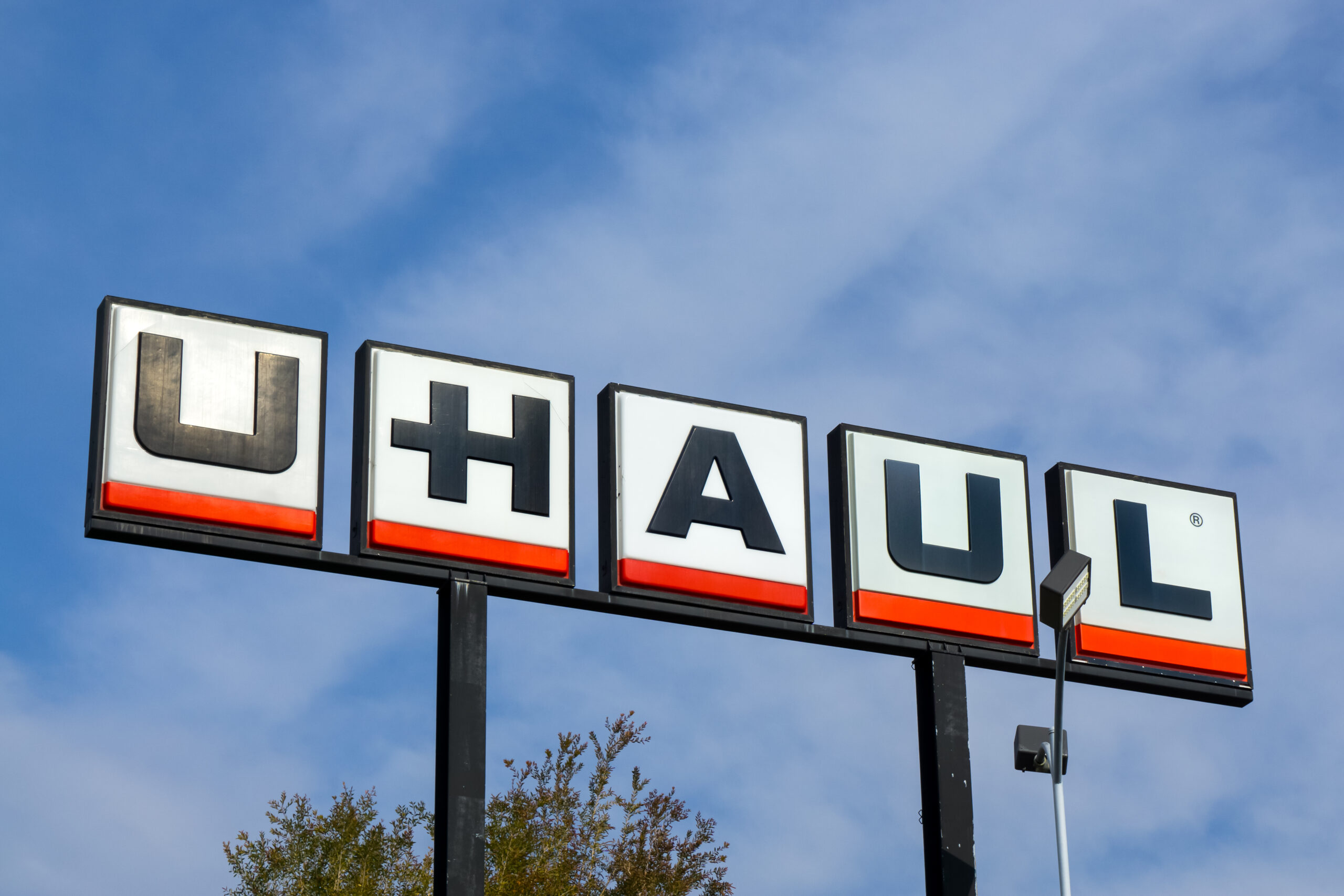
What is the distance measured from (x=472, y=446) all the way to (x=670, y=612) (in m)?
2.37

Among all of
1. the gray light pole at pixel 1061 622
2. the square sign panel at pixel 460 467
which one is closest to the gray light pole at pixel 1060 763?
the gray light pole at pixel 1061 622

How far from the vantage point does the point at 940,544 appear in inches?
708

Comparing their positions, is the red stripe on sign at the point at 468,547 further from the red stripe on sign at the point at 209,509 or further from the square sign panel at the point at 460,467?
the red stripe on sign at the point at 209,509

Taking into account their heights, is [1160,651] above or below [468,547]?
below

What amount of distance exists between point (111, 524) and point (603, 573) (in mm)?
4331

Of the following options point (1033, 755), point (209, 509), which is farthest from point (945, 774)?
point (209, 509)

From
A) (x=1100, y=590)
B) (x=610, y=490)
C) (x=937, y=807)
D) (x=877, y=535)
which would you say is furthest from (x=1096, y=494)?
(x=610, y=490)

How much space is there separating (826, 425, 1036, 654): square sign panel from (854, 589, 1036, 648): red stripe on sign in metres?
0.01

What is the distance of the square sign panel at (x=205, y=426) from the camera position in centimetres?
1482

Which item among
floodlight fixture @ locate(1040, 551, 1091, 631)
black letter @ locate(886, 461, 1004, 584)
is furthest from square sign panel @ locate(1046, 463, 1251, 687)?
floodlight fixture @ locate(1040, 551, 1091, 631)

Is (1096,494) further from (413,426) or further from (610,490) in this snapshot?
(413,426)

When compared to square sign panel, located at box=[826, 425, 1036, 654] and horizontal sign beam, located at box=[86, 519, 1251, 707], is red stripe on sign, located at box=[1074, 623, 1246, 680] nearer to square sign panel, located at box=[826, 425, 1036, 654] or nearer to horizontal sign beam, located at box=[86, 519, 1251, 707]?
horizontal sign beam, located at box=[86, 519, 1251, 707]

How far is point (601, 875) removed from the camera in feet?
112

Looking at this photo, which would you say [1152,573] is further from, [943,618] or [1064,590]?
[1064,590]
